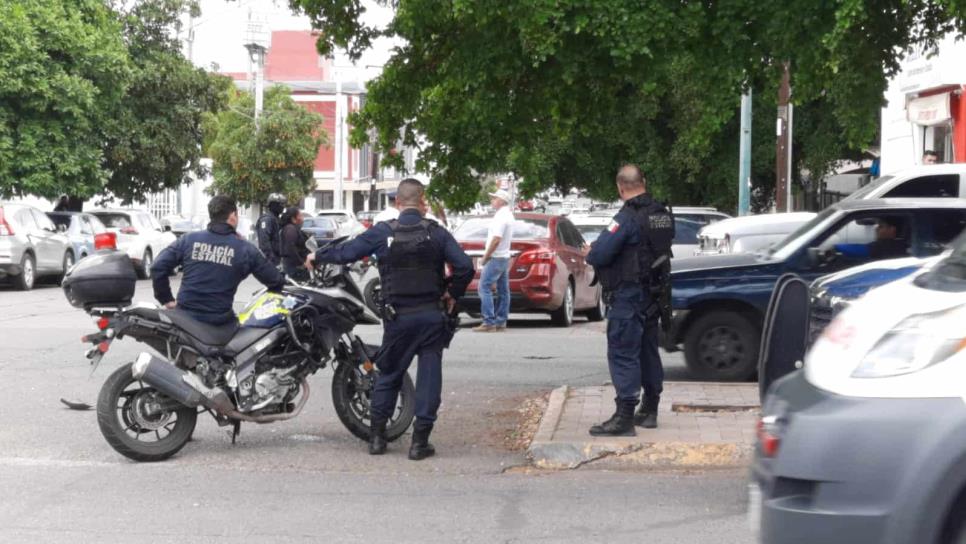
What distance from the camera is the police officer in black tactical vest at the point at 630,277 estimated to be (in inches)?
361

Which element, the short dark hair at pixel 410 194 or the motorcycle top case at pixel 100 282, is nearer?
the motorcycle top case at pixel 100 282

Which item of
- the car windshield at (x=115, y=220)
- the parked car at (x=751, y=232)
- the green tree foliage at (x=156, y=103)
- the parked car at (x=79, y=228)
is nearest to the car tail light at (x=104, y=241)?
the parked car at (x=751, y=232)

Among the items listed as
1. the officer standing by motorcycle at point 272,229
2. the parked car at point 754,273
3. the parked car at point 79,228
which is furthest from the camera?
the parked car at point 79,228

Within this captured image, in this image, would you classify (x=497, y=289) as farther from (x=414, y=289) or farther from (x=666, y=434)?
(x=414, y=289)

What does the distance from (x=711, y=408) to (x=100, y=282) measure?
4.49 metres

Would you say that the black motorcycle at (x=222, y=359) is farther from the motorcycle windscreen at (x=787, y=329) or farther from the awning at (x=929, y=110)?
the awning at (x=929, y=110)

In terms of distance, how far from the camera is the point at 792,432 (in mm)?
4566

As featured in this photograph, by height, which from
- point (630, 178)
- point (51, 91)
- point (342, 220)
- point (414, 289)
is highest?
point (51, 91)

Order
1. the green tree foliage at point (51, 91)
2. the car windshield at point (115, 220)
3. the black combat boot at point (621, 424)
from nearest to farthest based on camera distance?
the black combat boot at point (621, 424) → the green tree foliage at point (51, 91) → the car windshield at point (115, 220)

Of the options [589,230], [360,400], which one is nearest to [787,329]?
[360,400]

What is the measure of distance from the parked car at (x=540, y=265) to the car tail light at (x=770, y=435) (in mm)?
12566

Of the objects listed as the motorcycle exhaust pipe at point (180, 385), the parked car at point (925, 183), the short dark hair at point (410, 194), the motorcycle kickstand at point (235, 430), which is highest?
the parked car at point (925, 183)

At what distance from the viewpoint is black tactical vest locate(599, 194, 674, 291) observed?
9188mm

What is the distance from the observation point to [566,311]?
18.7m
